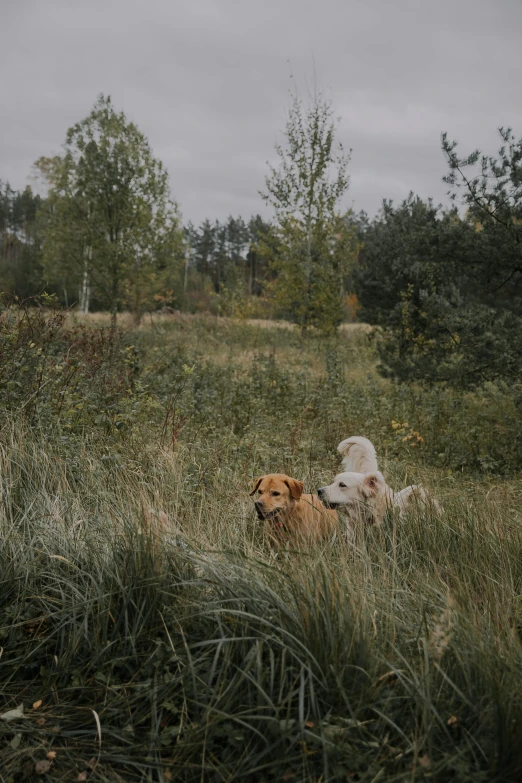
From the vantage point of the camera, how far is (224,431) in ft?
22.1

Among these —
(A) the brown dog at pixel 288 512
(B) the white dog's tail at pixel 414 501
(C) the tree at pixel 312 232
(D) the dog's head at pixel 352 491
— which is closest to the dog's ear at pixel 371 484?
(D) the dog's head at pixel 352 491

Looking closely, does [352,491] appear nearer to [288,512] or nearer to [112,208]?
[288,512]

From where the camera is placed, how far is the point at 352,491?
3.95 m

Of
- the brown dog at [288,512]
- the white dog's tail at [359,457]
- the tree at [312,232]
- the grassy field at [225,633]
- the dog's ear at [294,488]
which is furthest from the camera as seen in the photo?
the tree at [312,232]

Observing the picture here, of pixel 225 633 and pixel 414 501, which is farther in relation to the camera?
pixel 414 501

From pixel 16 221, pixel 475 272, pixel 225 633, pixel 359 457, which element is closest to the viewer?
pixel 225 633

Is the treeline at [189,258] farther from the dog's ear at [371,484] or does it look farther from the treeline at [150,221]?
the dog's ear at [371,484]

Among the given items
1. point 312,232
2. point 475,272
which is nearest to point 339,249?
point 312,232

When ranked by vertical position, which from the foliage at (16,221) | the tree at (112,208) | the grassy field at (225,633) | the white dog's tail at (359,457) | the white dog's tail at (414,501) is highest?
the foliage at (16,221)

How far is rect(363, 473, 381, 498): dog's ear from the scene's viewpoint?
3.91 meters

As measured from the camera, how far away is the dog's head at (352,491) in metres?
3.91

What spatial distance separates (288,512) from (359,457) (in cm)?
84

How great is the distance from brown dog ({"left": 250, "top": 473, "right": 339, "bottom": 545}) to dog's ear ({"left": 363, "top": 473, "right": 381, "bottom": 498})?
279mm

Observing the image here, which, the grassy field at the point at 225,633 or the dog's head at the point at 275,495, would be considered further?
the dog's head at the point at 275,495
